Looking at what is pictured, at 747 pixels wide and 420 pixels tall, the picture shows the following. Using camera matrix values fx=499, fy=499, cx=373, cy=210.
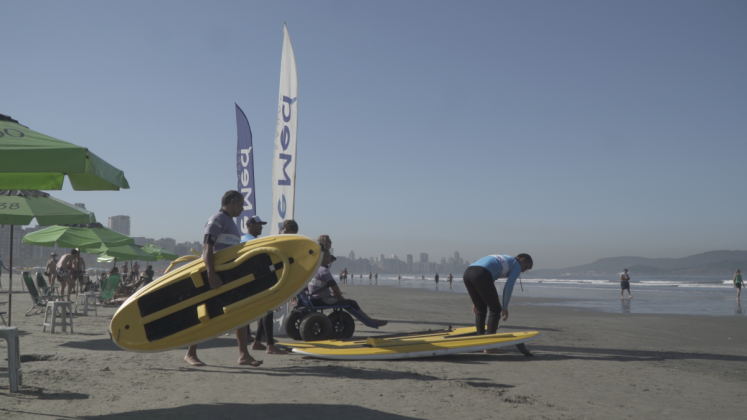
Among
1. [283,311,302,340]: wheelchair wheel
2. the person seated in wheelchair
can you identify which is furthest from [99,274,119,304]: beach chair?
the person seated in wheelchair

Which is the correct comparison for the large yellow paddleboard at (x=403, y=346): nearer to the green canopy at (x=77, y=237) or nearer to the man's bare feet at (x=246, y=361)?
the man's bare feet at (x=246, y=361)

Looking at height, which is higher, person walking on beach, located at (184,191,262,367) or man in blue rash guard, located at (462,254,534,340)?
person walking on beach, located at (184,191,262,367)

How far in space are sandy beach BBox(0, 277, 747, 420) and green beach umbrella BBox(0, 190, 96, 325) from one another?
1746mm

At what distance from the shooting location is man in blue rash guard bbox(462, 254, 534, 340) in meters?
6.39

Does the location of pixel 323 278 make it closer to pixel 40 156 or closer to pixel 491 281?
pixel 491 281

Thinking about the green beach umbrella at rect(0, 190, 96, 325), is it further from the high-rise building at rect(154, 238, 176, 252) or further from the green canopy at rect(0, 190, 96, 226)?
the high-rise building at rect(154, 238, 176, 252)

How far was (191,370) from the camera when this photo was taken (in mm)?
5000

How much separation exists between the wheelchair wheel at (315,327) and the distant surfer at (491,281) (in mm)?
2037

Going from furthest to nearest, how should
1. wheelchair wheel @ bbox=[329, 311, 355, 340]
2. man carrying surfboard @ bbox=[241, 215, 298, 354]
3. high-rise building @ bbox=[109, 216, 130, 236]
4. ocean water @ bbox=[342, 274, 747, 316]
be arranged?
high-rise building @ bbox=[109, 216, 130, 236] → ocean water @ bbox=[342, 274, 747, 316] → wheelchair wheel @ bbox=[329, 311, 355, 340] → man carrying surfboard @ bbox=[241, 215, 298, 354]

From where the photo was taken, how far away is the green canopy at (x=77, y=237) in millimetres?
11156

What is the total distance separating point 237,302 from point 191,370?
1.15 m

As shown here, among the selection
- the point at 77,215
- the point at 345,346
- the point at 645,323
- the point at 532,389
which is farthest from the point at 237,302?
the point at 645,323

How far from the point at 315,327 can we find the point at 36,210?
441 cm

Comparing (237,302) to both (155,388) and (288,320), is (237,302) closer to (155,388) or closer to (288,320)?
(155,388)
